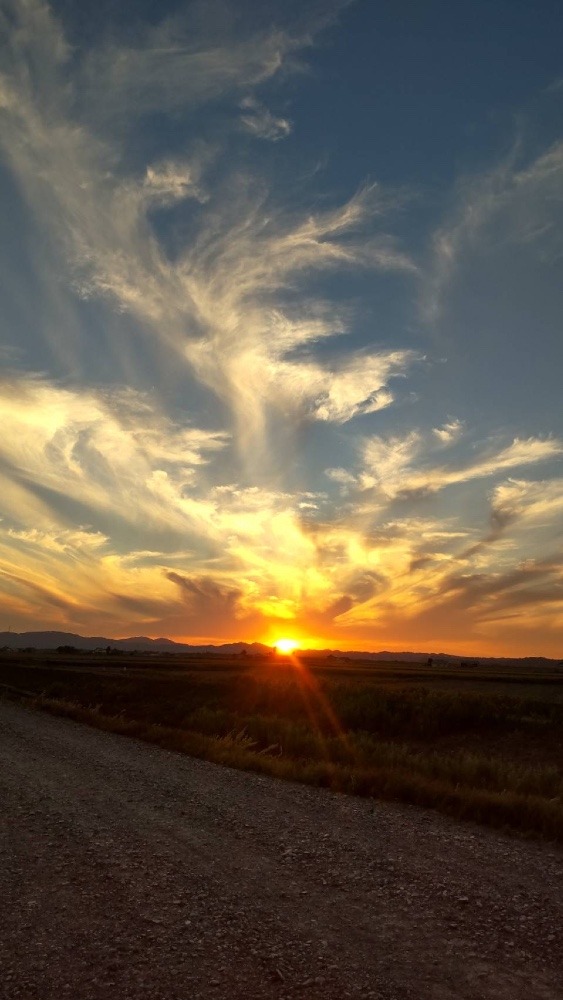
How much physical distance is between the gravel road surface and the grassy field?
1707mm

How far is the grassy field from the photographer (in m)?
16.1

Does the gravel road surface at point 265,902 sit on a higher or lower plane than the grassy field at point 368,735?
lower

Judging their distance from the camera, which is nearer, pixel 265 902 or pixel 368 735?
pixel 265 902

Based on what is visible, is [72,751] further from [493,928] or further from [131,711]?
[131,711]

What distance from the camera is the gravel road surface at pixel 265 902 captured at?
680 cm

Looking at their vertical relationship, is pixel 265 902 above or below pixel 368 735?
below

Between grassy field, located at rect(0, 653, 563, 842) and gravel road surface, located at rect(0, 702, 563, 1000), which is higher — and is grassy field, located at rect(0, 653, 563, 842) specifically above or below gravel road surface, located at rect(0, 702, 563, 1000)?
above

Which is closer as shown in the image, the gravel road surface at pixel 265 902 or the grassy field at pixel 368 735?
the gravel road surface at pixel 265 902

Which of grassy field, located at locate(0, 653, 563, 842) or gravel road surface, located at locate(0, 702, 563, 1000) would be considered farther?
grassy field, located at locate(0, 653, 563, 842)

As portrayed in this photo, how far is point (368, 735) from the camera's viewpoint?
103 ft

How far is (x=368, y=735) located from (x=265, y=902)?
23.7 m

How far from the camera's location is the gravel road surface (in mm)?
6801

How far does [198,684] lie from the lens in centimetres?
5672

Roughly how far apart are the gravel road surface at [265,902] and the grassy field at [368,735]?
171 centimetres
